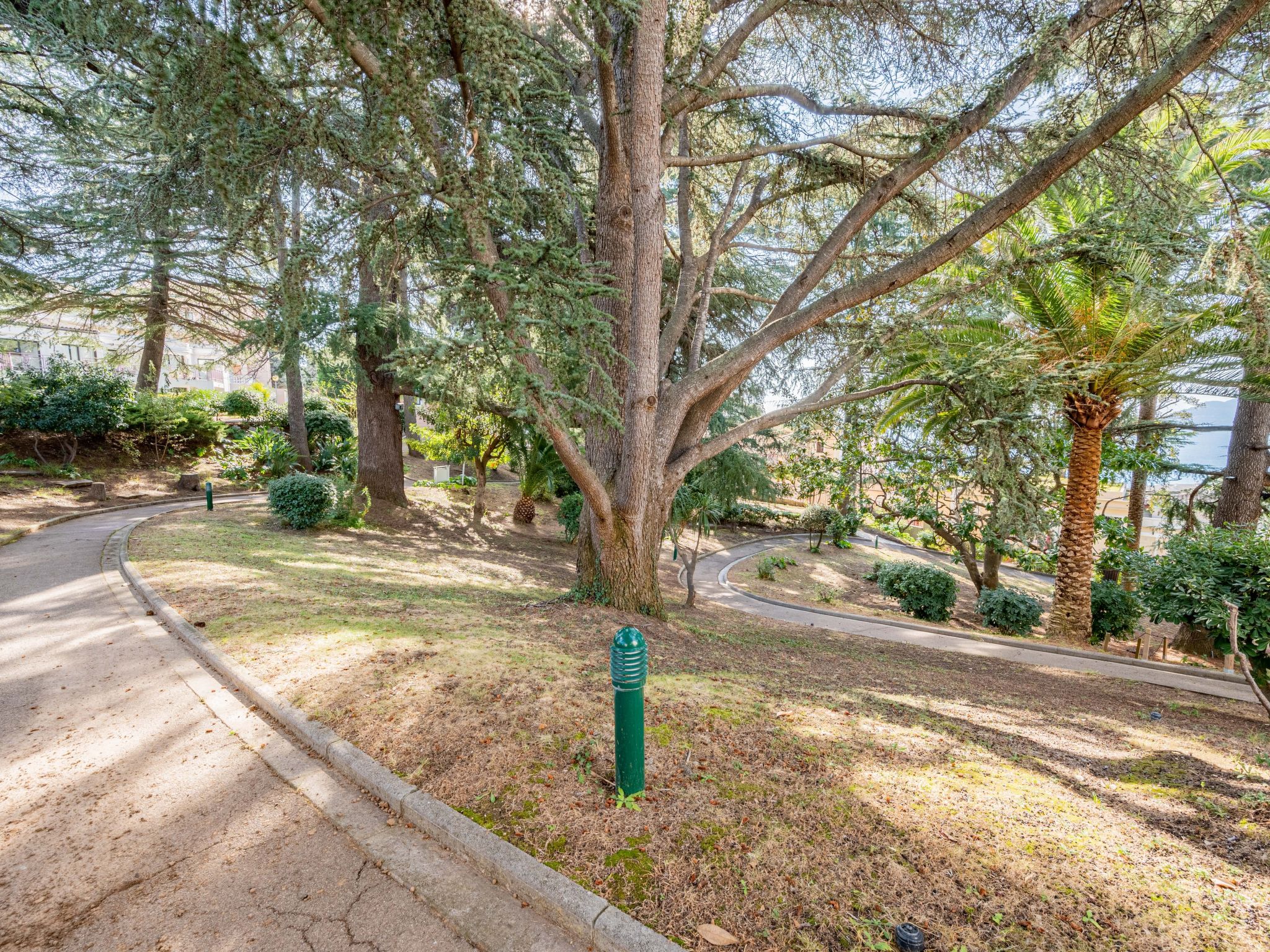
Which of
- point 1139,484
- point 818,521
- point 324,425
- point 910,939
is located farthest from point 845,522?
point 324,425

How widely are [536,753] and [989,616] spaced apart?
11712 millimetres

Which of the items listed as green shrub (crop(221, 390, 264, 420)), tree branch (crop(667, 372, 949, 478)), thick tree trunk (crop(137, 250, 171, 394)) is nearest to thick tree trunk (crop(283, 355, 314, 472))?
thick tree trunk (crop(137, 250, 171, 394))

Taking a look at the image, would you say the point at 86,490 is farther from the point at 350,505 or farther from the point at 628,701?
the point at 628,701

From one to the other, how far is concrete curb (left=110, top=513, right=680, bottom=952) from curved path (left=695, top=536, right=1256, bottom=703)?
27.2 ft

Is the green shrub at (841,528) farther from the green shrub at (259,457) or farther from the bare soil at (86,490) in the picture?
the bare soil at (86,490)

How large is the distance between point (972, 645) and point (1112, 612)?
389cm

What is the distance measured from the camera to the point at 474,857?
2504 millimetres

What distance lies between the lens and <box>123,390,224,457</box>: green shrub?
16047 mm

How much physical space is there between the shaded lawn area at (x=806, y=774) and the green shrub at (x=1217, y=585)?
862mm

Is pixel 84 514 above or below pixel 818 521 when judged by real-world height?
below

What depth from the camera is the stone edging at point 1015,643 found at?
7.67 metres

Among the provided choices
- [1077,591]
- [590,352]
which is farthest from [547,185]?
[1077,591]

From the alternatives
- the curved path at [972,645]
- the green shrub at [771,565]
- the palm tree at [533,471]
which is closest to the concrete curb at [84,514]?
the palm tree at [533,471]

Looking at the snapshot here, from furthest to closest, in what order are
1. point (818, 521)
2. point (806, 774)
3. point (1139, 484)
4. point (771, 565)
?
1. point (818, 521)
2. point (771, 565)
3. point (1139, 484)
4. point (806, 774)
